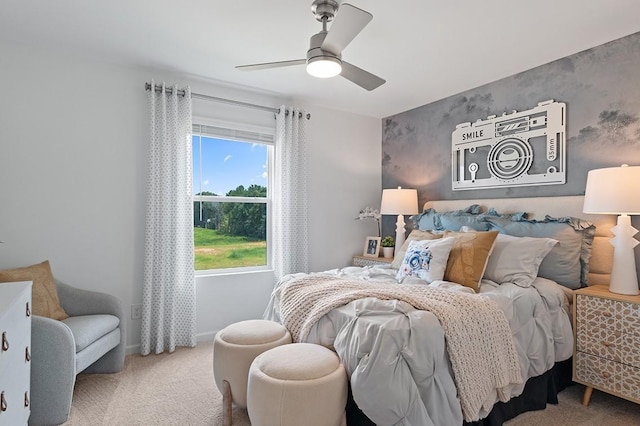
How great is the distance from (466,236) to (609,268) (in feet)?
3.43

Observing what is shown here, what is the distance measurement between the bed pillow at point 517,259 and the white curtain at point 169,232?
254cm

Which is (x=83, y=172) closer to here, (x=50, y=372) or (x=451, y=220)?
(x=50, y=372)

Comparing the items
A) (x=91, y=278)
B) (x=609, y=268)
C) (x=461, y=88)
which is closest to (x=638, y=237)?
(x=609, y=268)

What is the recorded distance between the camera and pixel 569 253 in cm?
256

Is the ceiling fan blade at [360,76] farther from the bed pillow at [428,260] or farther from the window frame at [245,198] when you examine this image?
the window frame at [245,198]

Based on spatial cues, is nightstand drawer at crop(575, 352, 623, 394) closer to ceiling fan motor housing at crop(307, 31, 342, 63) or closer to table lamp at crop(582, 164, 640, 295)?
table lamp at crop(582, 164, 640, 295)

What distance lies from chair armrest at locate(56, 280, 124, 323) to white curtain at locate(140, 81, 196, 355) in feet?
1.28

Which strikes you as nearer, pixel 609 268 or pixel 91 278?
pixel 609 268

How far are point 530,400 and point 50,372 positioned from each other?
9.19 feet

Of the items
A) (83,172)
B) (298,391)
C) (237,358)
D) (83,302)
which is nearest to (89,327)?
(83,302)

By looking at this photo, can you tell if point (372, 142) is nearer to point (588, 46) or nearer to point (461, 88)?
point (461, 88)

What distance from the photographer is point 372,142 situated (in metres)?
4.59

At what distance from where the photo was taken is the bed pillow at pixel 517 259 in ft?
8.08

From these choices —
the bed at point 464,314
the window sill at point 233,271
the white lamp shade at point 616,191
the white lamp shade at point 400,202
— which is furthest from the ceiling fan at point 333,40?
the window sill at point 233,271
